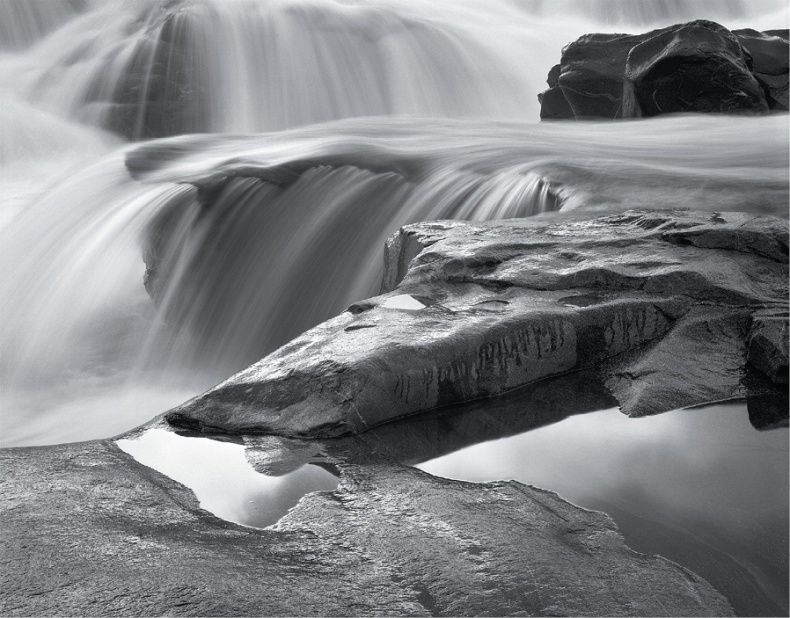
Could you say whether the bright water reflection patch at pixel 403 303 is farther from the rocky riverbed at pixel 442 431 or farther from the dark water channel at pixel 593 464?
the dark water channel at pixel 593 464

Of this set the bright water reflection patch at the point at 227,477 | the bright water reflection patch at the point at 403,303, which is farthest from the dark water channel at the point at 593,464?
the bright water reflection patch at the point at 403,303

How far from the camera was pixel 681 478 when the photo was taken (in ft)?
8.05

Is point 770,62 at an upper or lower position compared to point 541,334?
upper

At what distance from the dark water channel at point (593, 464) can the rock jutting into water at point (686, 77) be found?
7.15 m

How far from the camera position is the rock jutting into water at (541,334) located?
9.18 feet

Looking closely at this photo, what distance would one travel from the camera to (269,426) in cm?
275

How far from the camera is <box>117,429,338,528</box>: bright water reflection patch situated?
2.27 m

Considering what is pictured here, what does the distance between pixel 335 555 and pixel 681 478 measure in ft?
3.71

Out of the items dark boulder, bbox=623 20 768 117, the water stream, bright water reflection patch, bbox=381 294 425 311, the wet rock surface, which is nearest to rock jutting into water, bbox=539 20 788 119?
dark boulder, bbox=623 20 768 117

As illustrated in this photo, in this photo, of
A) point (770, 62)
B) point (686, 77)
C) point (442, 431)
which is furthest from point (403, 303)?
point (770, 62)

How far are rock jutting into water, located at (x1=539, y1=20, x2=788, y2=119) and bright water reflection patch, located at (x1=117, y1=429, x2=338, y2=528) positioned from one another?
26.3 feet

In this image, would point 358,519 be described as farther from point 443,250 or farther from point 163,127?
point 163,127

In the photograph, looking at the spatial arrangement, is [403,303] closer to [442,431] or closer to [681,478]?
[442,431]

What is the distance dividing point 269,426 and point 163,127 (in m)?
11.3
